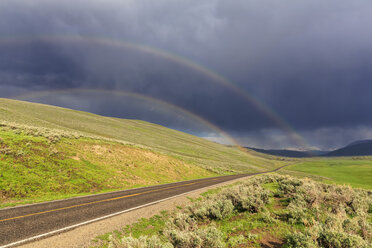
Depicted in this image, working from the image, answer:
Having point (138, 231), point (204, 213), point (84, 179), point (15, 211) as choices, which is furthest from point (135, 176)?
point (204, 213)

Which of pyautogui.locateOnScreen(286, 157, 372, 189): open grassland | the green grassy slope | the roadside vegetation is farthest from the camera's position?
the green grassy slope

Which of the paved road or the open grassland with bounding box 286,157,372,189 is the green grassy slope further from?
the paved road

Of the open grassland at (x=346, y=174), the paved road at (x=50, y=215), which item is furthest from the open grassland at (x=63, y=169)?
the open grassland at (x=346, y=174)

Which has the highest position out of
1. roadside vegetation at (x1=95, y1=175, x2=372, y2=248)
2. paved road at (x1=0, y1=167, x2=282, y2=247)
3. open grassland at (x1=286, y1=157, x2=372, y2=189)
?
roadside vegetation at (x1=95, y1=175, x2=372, y2=248)

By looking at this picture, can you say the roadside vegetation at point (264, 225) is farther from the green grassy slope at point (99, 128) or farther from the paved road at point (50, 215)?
the green grassy slope at point (99, 128)

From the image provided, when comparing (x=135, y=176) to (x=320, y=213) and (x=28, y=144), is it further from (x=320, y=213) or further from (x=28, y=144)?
(x=320, y=213)

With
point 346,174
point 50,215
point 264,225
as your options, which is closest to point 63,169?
point 50,215

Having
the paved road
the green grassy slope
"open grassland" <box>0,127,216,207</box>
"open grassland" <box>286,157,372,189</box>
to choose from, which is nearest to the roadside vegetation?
the paved road

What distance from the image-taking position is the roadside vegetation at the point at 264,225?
4.89 metres

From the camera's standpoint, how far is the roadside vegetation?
193 inches

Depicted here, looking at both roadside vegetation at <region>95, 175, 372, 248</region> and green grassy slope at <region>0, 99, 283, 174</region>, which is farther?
green grassy slope at <region>0, 99, 283, 174</region>

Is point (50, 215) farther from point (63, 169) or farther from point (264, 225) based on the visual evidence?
point (264, 225)

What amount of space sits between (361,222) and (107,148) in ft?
103

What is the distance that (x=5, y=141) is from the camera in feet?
60.6
